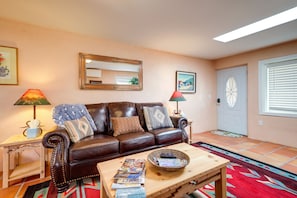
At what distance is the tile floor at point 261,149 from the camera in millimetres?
2254

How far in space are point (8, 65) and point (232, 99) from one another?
4.87 meters

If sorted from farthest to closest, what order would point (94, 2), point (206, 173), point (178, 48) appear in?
1. point (178, 48)
2. point (94, 2)
3. point (206, 173)

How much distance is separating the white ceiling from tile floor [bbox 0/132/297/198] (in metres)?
2.16

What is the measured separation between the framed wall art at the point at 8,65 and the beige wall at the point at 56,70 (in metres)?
0.06

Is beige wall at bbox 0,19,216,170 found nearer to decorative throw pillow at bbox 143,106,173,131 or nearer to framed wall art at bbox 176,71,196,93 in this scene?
framed wall art at bbox 176,71,196,93

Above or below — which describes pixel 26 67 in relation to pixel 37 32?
below

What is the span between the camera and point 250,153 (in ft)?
8.57

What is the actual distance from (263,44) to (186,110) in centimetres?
222

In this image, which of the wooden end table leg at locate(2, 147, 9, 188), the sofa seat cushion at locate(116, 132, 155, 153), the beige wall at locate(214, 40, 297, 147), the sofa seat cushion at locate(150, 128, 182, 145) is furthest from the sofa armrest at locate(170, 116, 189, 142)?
the wooden end table leg at locate(2, 147, 9, 188)

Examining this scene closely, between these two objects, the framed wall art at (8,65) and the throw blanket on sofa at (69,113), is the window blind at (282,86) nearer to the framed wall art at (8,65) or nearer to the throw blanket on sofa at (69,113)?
the throw blanket on sofa at (69,113)

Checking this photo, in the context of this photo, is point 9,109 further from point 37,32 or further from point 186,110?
point 186,110

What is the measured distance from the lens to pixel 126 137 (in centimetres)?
207

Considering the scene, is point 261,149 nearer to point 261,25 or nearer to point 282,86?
point 282,86

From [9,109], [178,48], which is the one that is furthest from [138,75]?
[9,109]
